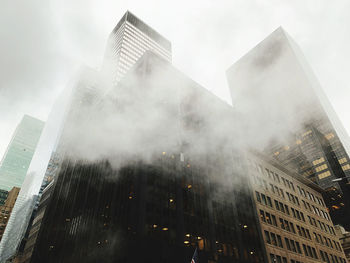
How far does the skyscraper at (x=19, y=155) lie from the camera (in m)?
116

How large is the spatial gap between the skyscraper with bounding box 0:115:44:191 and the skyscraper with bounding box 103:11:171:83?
63.2 metres

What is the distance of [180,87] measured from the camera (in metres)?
32.6

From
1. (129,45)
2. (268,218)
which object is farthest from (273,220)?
(129,45)

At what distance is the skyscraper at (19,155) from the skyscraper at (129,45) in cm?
6320

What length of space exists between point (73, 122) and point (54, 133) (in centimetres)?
969

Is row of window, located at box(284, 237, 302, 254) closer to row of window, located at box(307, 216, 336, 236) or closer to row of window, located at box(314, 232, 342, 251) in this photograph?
row of window, located at box(314, 232, 342, 251)

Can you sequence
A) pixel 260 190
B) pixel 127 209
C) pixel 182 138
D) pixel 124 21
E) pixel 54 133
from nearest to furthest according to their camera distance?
1. pixel 127 209
2. pixel 182 138
3. pixel 260 190
4. pixel 54 133
5. pixel 124 21

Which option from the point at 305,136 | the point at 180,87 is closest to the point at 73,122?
the point at 180,87

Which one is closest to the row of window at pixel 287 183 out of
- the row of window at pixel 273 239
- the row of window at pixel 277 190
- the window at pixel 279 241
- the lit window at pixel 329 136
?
the row of window at pixel 277 190

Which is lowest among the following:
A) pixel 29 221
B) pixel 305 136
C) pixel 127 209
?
pixel 127 209

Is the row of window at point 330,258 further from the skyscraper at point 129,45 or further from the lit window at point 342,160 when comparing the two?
the skyscraper at point 129,45

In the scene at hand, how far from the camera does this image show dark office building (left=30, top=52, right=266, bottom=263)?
71.3ft

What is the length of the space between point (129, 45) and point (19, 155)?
80.1 m

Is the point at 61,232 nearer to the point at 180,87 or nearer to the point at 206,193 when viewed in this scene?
the point at 206,193
